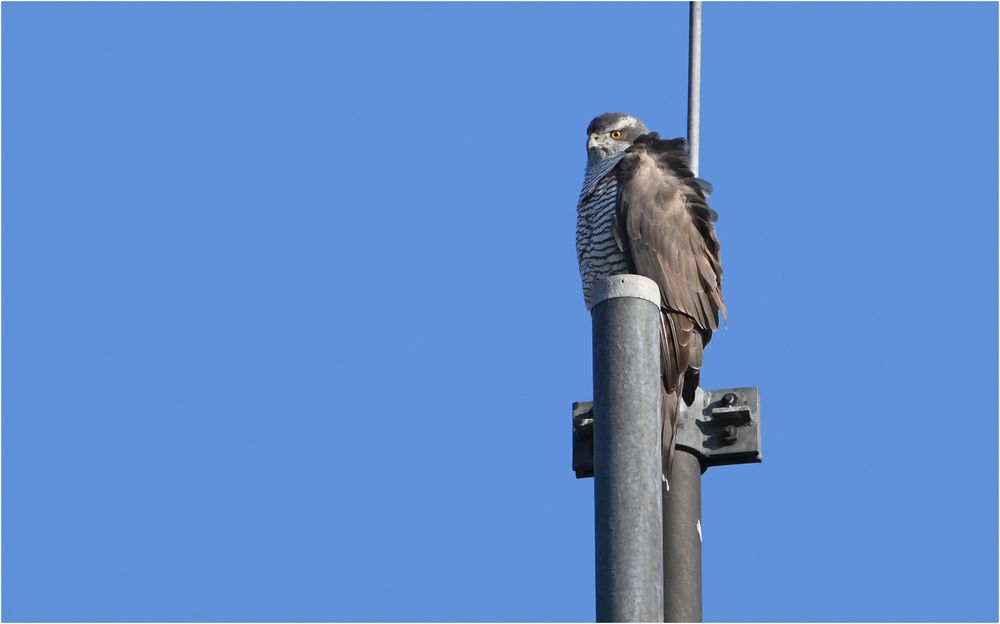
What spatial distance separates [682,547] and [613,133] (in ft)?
16.6

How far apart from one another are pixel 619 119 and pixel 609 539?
6.35 metres

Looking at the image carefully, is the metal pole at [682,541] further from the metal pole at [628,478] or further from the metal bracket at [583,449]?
the metal pole at [628,478]

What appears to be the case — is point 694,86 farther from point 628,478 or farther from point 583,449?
point 628,478

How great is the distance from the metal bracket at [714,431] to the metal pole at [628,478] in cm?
159

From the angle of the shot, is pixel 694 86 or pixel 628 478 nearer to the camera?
pixel 628 478

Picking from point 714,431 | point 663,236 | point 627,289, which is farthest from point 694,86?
point 627,289

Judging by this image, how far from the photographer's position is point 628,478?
13.8 ft

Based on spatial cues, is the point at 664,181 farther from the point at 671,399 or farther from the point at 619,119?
the point at 671,399

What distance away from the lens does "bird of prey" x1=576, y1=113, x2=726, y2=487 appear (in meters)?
8.19

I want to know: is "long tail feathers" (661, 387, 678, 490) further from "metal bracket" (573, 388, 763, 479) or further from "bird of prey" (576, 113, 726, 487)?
"bird of prey" (576, 113, 726, 487)

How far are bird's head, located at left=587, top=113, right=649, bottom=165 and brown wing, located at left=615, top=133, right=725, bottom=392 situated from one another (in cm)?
104

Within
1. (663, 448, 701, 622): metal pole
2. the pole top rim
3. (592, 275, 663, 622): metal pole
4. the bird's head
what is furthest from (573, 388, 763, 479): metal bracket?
the bird's head

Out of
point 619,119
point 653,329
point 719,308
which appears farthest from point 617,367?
point 619,119

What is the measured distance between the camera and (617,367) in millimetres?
4387
